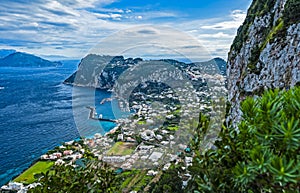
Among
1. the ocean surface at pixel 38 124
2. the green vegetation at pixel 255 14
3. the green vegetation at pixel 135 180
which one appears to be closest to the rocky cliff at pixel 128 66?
the ocean surface at pixel 38 124

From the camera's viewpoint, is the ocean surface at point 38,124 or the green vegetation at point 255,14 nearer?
the green vegetation at point 255,14

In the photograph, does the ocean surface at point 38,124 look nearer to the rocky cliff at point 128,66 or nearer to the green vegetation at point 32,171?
the green vegetation at point 32,171

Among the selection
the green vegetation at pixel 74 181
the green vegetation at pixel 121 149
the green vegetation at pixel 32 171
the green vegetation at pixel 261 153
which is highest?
the green vegetation at pixel 261 153

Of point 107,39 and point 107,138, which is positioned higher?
point 107,39

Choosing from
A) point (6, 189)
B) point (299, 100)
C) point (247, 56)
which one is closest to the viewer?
point (299, 100)

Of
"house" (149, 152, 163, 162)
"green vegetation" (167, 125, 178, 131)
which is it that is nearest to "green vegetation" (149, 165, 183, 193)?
"house" (149, 152, 163, 162)

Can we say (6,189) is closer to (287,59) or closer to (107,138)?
(107,138)

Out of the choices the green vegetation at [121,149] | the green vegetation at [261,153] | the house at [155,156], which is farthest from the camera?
the green vegetation at [121,149]

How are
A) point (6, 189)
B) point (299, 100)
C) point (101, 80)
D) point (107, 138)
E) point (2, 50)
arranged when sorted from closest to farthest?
point (299, 100) → point (6, 189) → point (107, 138) → point (101, 80) → point (2, 50)

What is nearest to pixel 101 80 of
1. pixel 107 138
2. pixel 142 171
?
pixel 107 138
